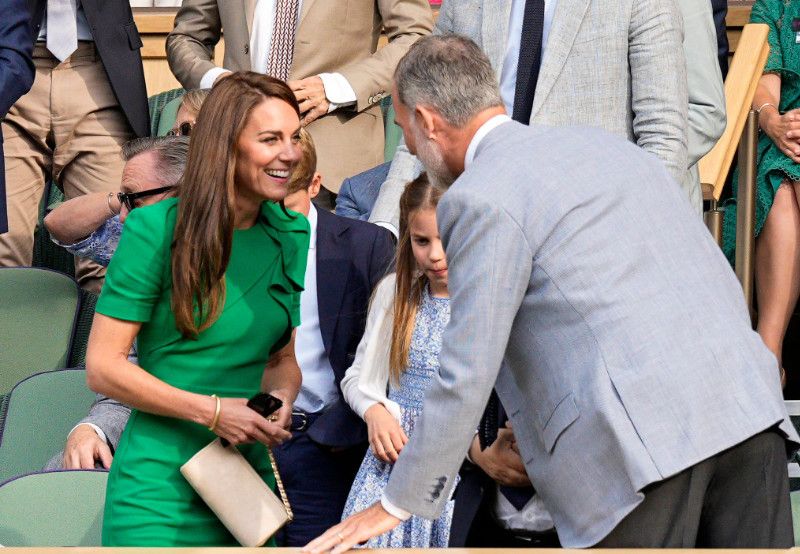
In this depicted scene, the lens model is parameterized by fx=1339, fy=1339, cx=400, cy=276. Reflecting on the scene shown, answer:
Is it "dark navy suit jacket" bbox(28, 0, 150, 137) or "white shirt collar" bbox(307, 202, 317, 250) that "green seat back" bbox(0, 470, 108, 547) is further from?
"dark navy suit jacket" bbox(28, 0, 150, 137)

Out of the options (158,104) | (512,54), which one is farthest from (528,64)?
(158,104)

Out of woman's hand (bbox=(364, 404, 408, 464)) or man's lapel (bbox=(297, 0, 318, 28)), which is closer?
woman's hand (bbox=(364, 404, 408, 464))

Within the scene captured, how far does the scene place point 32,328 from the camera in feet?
15.5

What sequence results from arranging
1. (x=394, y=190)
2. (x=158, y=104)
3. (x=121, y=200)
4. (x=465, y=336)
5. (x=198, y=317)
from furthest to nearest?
(x=158, y=104) < (x=394, y=190) < (x=121, y=200) < (x=198, y=317) < (x=465, y=336)

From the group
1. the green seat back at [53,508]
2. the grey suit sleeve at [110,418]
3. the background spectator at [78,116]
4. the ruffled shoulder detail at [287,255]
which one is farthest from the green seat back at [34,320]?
the ruffled shoulder detail at [287,255]

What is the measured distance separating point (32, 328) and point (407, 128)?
2.51 meters

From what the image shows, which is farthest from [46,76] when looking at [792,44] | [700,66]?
[792,44]

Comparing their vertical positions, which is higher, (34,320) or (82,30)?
(82,30)

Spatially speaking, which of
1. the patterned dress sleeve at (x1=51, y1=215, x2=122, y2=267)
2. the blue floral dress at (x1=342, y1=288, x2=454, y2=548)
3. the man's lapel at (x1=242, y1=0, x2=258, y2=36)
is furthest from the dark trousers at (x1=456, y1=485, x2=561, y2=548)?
the man's lapel at (x1=242, y1=0, x2=258, y2=36)

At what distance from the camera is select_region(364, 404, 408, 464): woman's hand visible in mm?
3252

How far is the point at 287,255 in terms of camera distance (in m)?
2.83

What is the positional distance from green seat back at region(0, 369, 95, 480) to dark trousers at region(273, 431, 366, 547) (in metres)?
0.81

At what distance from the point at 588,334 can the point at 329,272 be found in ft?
4.73

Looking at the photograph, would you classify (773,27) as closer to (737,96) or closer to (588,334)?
(737,96)
